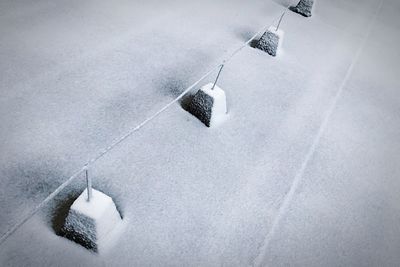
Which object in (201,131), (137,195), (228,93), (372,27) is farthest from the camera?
(372,27)

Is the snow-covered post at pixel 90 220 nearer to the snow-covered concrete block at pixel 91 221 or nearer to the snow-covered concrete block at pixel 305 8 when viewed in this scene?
the snow-covered concrete block at pixel 91 221

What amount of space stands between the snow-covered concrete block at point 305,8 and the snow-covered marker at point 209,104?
14.7 ft

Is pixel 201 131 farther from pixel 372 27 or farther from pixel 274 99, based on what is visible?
pixel 372 27

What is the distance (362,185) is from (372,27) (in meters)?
5.76

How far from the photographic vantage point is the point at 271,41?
15.9 feet

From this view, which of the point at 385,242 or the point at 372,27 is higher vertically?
the point at 372,27

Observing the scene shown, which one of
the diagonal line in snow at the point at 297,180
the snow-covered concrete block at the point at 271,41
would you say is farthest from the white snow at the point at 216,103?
the snow-covered concrete block at the point at 271,41

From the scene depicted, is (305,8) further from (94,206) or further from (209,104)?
(94,206)

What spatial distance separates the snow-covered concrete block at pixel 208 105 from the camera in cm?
331

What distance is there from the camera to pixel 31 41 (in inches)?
150

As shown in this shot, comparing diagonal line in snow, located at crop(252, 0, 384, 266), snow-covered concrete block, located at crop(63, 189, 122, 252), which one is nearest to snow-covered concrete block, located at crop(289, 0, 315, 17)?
diagonal line in snow, located at crop(252, 0, 384, 266)

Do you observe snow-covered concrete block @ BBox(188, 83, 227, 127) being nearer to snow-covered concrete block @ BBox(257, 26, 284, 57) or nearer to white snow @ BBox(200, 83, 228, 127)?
white snow @ BBox(200, 83, 228, 127)

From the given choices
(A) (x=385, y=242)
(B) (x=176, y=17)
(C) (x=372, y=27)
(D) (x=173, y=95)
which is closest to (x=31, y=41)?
(D) (x=173, y=95)

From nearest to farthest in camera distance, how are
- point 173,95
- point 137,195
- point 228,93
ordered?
point 137,195, point 173,95, point 228,93
